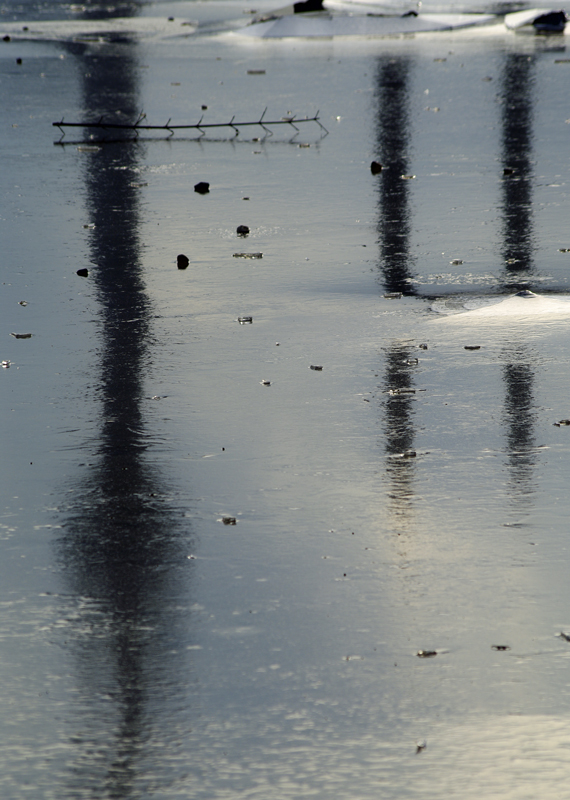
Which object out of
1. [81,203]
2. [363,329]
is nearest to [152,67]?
[81,203]

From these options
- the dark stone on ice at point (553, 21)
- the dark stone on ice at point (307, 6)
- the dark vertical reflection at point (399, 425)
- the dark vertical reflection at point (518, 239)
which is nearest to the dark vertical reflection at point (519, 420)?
the dark vertical reflection at point (518, 239)

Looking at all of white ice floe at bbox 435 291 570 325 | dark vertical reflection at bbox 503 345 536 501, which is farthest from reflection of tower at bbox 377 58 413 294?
dark vertical reflection at bbox 503 345 536 501

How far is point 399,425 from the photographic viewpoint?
3.67 m

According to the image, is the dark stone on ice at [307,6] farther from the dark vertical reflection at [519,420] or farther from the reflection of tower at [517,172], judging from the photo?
the dark vertical reflection at [519,420]

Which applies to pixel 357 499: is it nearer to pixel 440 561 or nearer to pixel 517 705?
pixel 440 561

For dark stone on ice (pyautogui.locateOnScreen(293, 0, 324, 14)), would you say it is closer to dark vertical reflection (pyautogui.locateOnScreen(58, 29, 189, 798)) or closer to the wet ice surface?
the wet ice surface

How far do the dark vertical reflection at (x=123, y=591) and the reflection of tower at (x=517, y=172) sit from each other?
206cm

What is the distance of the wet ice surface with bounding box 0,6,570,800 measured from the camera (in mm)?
2184

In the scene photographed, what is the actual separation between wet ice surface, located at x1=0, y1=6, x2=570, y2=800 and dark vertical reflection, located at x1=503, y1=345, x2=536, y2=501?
1cm

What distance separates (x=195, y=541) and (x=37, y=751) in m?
0.90

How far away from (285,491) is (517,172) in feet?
16.6

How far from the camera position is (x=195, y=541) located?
295cm

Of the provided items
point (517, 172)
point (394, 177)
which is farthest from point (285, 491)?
point (517, 172)

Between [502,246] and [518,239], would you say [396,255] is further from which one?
[518,239]
